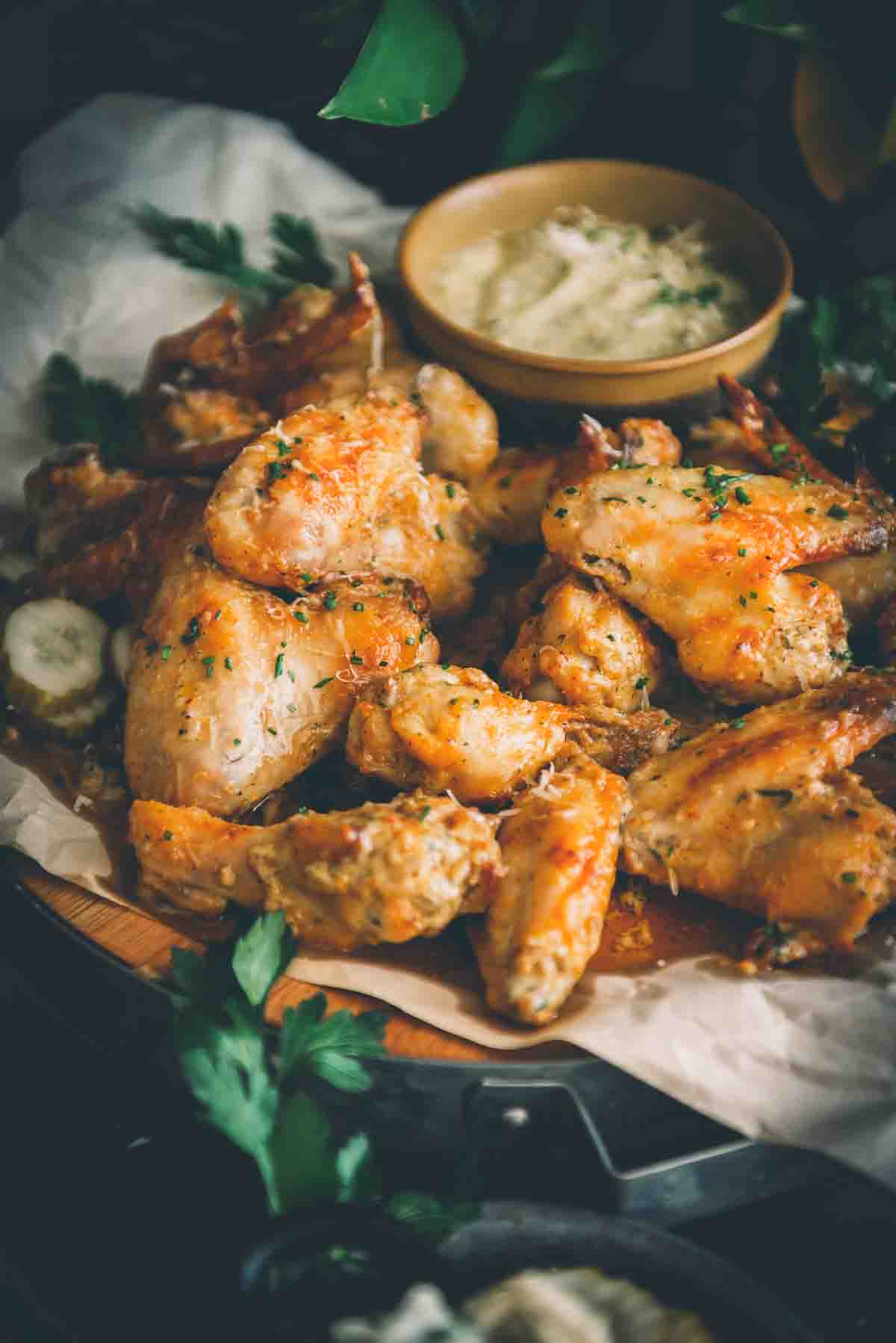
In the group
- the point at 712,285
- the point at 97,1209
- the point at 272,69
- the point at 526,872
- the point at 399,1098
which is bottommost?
the point at 97,1209

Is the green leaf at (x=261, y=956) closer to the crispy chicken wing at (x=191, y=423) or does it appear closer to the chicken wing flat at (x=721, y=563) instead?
the chicken wing flat at (x=721, y=563)

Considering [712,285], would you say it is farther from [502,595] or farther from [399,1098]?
[399,1098]

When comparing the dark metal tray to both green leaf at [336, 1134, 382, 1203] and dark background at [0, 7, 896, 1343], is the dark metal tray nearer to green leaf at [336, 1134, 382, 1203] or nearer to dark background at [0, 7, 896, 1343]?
dark background at [0, 7, 896, 1343]

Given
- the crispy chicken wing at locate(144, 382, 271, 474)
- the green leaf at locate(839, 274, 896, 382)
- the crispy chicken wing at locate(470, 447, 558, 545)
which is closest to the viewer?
the crispy chicken wing at locate(470, 447, 558, 545)

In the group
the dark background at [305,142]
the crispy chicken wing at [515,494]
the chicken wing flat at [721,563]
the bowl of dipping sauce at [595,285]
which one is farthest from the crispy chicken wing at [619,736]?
the bowl of dipping sauce at [595,285]

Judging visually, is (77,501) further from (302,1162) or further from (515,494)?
(302,1162)

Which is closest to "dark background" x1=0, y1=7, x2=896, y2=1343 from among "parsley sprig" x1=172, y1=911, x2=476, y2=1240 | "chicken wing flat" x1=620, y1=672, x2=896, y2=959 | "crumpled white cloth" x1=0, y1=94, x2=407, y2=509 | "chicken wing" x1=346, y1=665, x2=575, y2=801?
"crumpled white cloth" x1=0, y1=94, x2=407, y2=509

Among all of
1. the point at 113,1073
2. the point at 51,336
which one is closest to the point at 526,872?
the point at 113,1073
